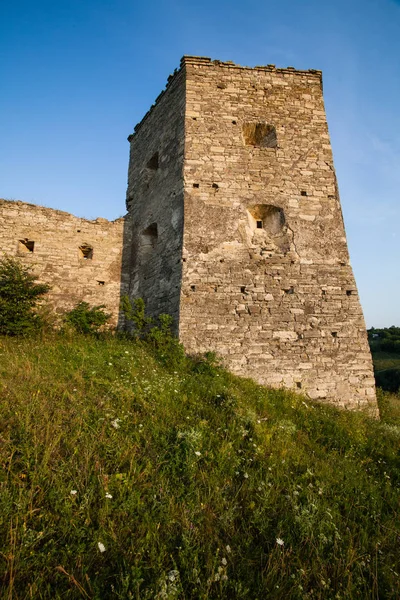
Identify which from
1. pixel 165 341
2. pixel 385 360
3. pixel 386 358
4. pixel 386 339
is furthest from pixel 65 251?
pixel 386 339

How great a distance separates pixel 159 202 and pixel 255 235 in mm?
2831

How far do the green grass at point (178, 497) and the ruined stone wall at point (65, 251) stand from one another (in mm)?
4321

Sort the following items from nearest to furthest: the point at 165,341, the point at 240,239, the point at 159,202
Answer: the point at 165,341 → the point at 240,239 → the point at 159,202

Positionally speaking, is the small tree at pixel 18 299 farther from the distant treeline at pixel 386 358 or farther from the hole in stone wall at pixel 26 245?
the distant treeline at pixel 386 358

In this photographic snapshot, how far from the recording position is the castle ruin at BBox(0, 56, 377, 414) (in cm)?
647

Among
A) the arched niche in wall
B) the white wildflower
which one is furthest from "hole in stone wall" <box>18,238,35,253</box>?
the white wildflower

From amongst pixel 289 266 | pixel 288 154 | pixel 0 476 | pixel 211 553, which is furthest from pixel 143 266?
pixel 211 553

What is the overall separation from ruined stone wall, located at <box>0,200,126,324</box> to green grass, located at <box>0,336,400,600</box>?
14.2ft

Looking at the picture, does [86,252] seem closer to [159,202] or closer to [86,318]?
[86,318]

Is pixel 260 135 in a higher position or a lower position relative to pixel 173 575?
higher

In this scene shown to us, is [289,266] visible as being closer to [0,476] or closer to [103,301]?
[103,301]

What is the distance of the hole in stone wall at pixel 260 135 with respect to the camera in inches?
315

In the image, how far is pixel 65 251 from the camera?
8.98 metres

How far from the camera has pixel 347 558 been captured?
7.58ft
